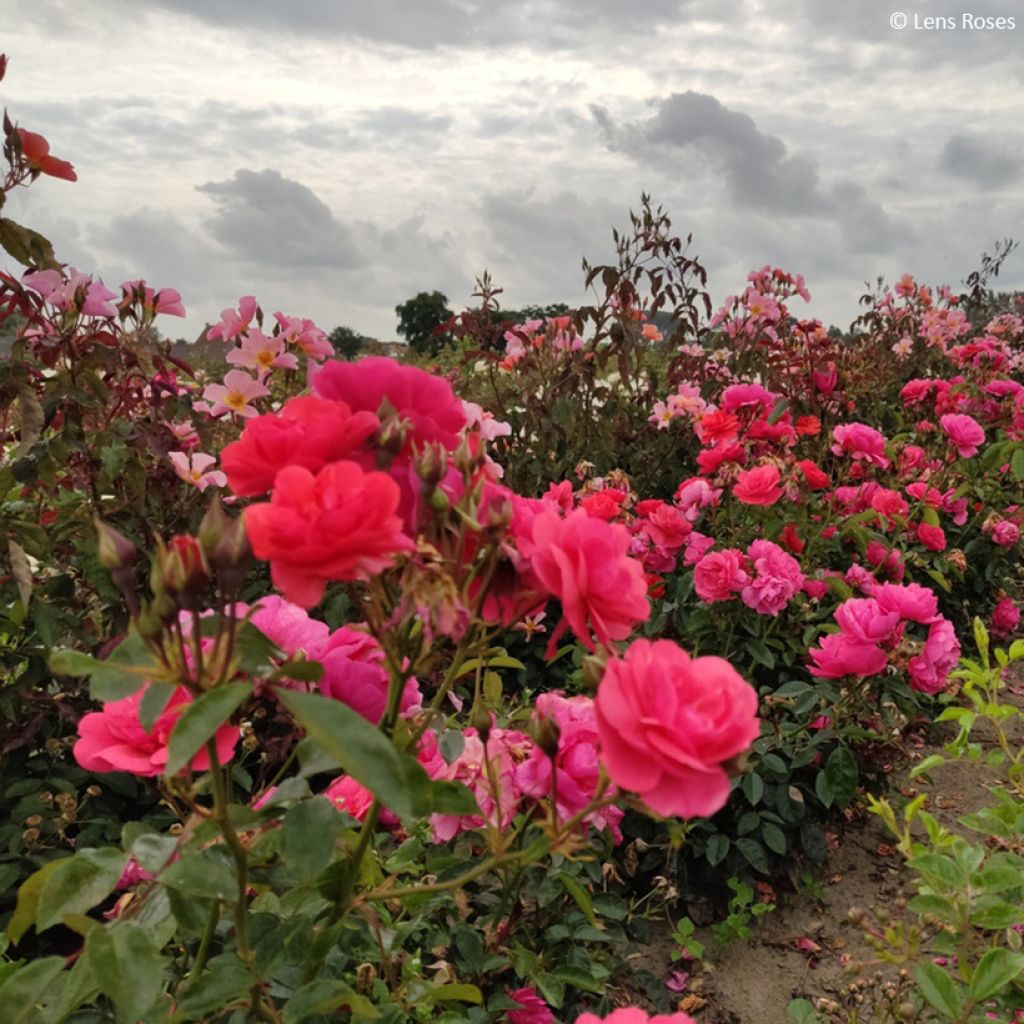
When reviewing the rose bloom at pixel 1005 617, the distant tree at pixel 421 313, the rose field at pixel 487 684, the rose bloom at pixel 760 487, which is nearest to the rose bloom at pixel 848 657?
the rose field at pixel 487 684

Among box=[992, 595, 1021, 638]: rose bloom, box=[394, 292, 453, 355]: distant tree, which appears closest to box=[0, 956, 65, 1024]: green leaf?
box=[992, 595, 1021, 638]: rose bloom

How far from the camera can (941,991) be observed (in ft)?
3.84

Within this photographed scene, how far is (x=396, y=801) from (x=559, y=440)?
308 cm

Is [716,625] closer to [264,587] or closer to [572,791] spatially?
[264,587]

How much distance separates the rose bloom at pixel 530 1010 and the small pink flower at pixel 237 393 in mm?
1249

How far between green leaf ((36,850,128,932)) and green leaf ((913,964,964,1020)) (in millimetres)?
965

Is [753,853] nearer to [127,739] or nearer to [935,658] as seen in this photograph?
[935,658]

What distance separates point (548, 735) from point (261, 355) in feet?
5.04

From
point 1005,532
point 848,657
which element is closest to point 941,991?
point 848,657

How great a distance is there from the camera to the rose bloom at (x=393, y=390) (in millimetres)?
750

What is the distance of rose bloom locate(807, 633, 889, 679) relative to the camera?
1.96 meters

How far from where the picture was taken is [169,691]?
0.66 m

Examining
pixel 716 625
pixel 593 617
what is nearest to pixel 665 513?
pixel 716 625

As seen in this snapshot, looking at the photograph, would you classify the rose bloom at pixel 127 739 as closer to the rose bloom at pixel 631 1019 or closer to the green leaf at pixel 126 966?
the green leaf at pixel 126 966
